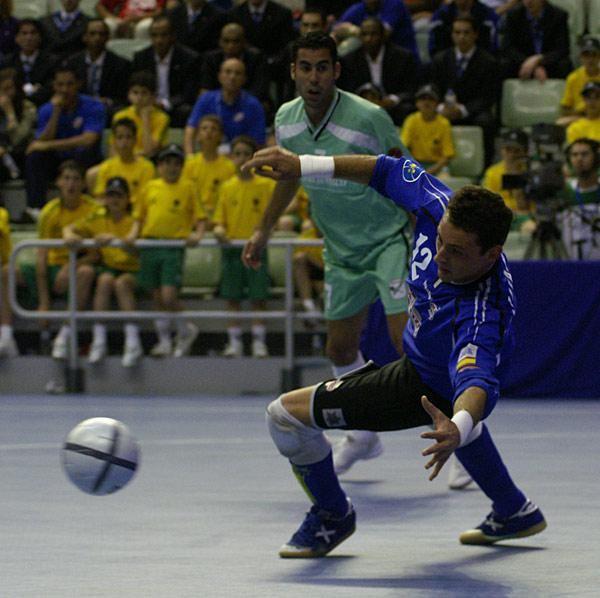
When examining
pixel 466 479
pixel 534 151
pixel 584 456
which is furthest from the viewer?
pixel 534 151

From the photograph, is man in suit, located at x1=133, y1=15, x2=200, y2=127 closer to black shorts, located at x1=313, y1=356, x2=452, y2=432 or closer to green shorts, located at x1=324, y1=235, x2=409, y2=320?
green shorts, located at x1=324, y1=235, x2=409, y2=320

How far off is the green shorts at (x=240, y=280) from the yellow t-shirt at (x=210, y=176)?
1059mm

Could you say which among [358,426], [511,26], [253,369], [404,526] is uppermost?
[511,26]

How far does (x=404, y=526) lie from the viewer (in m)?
6.75

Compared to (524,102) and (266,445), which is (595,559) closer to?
(266,445)

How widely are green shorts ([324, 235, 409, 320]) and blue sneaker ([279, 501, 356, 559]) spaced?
1.92 meters

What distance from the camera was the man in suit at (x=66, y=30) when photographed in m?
16.5

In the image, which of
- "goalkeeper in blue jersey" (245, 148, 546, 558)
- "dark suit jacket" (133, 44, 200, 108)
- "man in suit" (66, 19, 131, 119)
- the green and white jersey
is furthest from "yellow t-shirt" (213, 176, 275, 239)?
"goalkeeper in blue jersey" (245, 148, 546, 558)

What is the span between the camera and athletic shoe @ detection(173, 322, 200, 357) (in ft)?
42.1

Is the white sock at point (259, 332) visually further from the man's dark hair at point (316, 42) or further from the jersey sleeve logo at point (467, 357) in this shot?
the jersey sleeve logo at point (467, 357)

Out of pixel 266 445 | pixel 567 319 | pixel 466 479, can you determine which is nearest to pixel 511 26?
pixel 567 319

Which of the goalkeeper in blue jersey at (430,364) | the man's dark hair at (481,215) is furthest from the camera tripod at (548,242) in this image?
the man's dark hair at (481,215)

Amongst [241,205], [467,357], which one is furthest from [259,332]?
[467,357]

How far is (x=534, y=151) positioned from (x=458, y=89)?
1.52 meters
